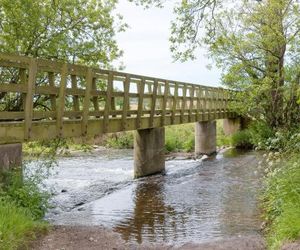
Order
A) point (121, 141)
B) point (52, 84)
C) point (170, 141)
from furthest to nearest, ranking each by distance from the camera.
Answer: point (121, 141) < point (170, 141) < point (52, 84)

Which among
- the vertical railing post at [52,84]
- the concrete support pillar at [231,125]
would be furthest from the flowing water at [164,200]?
the concrete support pillar at [231,125]

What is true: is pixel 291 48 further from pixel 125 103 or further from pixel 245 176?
pixel 125 103

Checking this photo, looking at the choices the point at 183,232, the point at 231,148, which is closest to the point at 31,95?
the point at 183,232

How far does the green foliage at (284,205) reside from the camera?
263 inches

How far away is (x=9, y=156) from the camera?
935 centimetres

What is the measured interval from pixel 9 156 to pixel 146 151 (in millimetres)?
7882

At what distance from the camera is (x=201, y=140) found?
2419 cm

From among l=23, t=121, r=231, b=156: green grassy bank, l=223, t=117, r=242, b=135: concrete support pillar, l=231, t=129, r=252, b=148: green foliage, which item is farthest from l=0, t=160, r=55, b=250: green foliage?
l=223, t=117, r=242, b=135: concrete support pillar

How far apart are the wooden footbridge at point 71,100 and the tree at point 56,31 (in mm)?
621

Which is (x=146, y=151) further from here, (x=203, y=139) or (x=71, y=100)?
(x=203, y=139)

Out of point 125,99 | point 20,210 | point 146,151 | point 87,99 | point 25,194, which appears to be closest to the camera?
point 20,210

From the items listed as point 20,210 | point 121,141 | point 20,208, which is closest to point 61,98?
point 20,208

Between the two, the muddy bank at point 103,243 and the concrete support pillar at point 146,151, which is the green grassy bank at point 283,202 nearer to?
the muddy bank at point 103,243

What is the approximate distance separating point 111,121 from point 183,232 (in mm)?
5432
